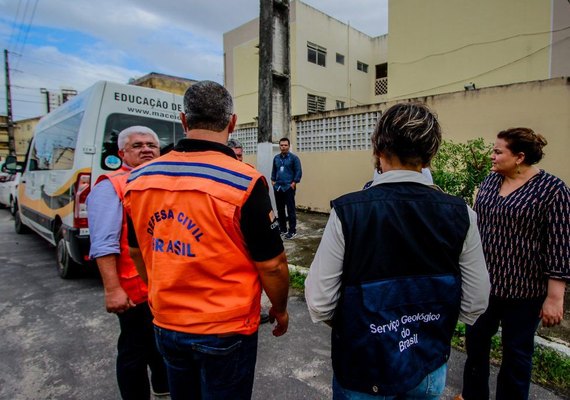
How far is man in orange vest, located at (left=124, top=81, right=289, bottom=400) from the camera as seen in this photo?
4.22 ft

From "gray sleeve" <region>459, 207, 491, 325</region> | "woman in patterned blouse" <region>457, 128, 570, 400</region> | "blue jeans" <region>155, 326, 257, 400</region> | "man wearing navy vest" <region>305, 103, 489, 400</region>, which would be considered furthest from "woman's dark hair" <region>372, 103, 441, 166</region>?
"woman in patterned blouse" <region>457, 128, 570, 400</region>

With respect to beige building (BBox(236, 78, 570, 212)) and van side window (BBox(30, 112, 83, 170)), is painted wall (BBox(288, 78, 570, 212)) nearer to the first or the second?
beige building (BBox(236, 78, 570, 212))

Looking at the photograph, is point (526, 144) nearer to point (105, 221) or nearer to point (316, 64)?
point (105, 221)

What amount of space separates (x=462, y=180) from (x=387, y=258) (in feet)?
12.8

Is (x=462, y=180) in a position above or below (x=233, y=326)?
above

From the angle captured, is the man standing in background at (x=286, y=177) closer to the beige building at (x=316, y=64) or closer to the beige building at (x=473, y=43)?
the beige building at (x=473, y=43)

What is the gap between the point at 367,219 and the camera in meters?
1.13

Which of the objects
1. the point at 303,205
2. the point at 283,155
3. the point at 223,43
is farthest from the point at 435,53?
the point at 223,43

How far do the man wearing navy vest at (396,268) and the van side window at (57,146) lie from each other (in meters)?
3.92

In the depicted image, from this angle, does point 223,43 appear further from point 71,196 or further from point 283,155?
point 71,196

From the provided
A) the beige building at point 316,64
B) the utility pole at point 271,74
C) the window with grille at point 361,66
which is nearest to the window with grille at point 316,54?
the beige building at point 316,64

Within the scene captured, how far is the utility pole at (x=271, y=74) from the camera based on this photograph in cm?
539

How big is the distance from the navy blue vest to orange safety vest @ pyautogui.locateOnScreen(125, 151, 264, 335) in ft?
1.24

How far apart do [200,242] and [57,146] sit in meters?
4.47
